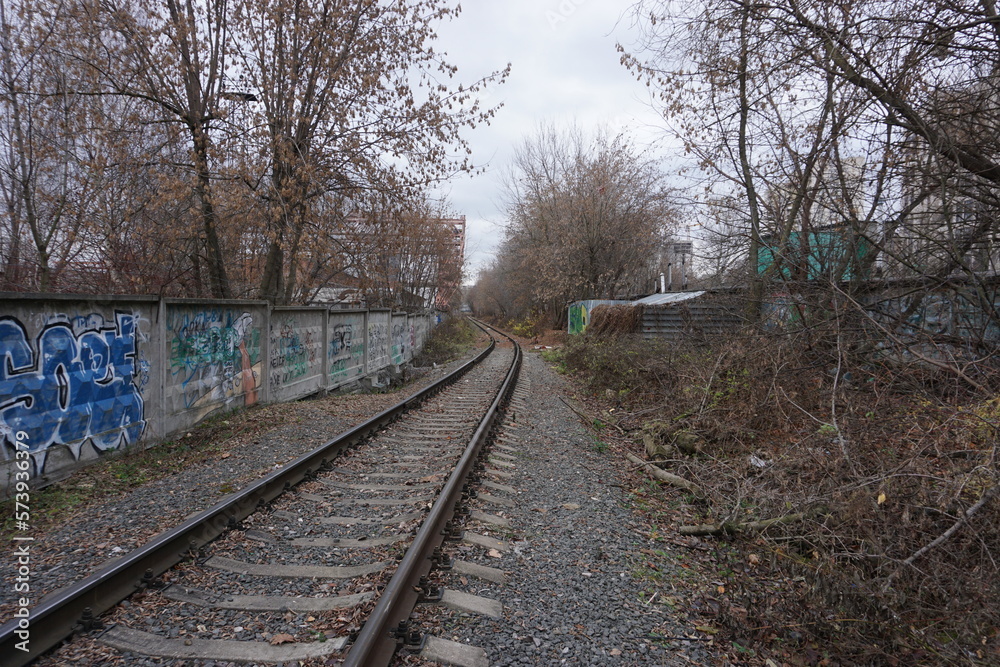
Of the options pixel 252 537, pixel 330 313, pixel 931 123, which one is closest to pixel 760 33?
A: pixel 931 123

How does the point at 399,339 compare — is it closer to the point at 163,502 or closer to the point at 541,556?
the point at 163,502

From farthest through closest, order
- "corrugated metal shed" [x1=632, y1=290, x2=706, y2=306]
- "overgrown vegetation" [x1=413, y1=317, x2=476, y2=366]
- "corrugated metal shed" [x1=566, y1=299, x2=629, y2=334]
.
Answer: "corrugated metal shed" [x1=566, y1=299, x2=629, y2=334]
"overgrown vegetation" [x1=413, y1=317, x2=476, y2=366]
"corrugated metal shed" [x1=632, y1=290, x2=706, y2=306]

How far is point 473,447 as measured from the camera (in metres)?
6.77

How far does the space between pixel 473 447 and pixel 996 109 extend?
6430 millimetres

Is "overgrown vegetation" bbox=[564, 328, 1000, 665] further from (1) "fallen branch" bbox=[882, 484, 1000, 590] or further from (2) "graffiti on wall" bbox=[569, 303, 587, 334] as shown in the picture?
(2) "graffiti on wall" bbox=[569, 303, 587, 334]

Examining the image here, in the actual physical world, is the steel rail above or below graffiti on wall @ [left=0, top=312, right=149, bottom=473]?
below

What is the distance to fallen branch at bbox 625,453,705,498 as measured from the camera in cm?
582

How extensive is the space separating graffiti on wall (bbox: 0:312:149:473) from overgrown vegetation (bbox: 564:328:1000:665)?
6534 millimetres

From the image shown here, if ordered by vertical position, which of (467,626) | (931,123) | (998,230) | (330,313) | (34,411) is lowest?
(467,626)

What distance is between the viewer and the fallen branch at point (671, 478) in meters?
5.82

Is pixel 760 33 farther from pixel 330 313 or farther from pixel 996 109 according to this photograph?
pixel 330 313

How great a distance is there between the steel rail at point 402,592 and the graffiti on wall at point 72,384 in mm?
4314

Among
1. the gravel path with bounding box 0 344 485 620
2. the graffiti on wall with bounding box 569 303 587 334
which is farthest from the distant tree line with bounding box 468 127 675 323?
the gravel path with bounding box 0 344 485 620

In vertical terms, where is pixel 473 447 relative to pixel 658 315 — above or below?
below
